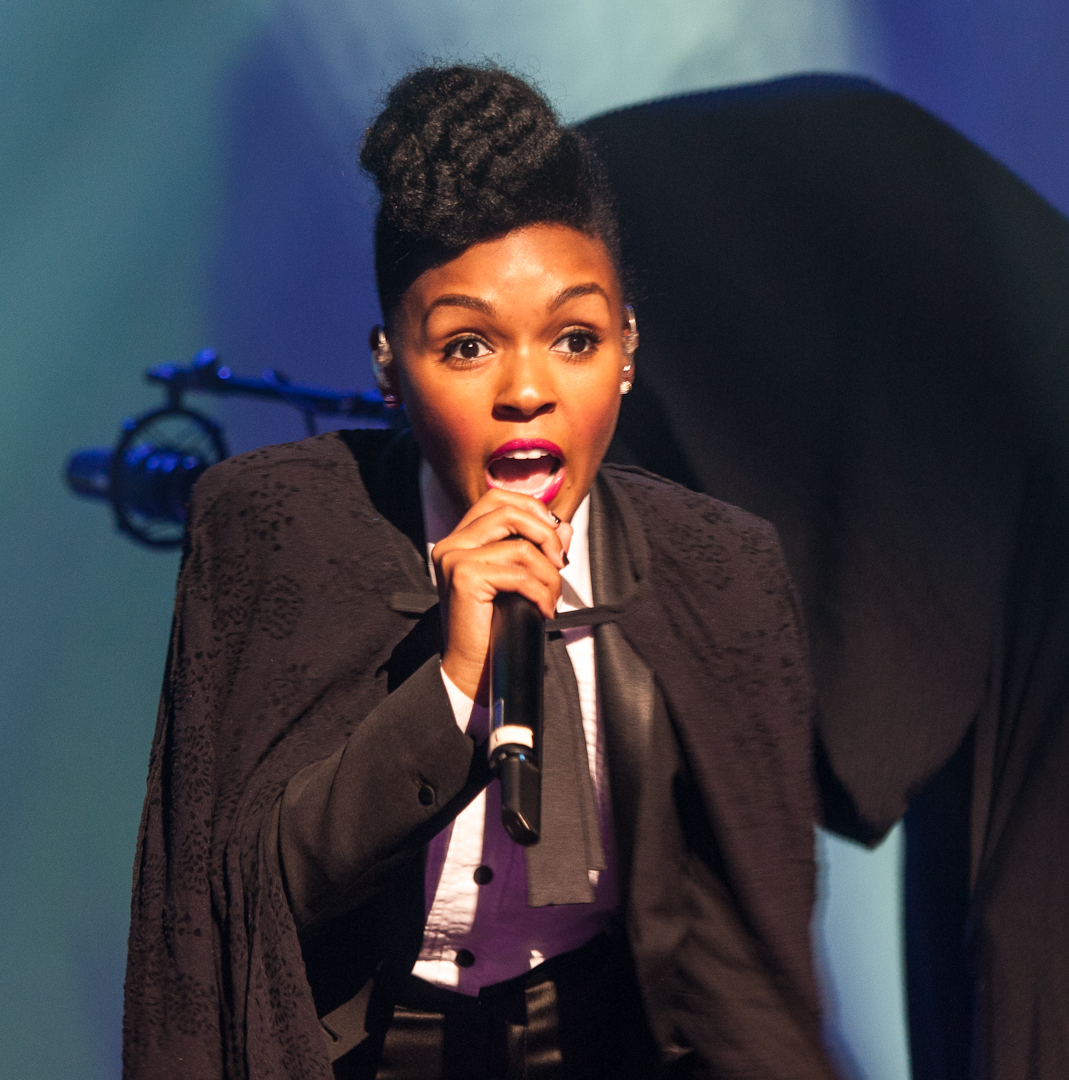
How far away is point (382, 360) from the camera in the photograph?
820mm

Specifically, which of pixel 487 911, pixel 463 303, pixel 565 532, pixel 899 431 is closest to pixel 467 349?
pixel 463 303

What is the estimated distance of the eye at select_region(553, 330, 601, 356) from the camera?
0.75 m

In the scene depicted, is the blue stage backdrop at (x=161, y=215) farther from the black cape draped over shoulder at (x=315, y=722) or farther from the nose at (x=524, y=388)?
the nose at (x=524, y=388)

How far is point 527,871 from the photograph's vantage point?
75 cm

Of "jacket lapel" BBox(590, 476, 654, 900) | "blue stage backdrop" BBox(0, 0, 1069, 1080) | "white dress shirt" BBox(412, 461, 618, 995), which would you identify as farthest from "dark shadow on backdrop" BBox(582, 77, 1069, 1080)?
"white dress shirt" BBox(412, 461, 618, 995)

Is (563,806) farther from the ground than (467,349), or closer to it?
closer to it

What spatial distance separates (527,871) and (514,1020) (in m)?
0.13

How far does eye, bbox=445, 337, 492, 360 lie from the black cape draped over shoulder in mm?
163

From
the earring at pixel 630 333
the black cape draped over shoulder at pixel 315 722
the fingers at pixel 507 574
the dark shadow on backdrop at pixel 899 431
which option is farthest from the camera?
the dark shadow on backdrop at pixel 899 431

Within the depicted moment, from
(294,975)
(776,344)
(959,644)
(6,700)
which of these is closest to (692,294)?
(776,344)

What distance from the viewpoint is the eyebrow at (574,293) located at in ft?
2.39

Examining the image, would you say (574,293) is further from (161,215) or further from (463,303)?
(161,215)

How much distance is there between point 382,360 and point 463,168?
6.2 inches

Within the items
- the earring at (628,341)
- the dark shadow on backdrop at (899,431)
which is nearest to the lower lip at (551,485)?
the earring at (628,341)
